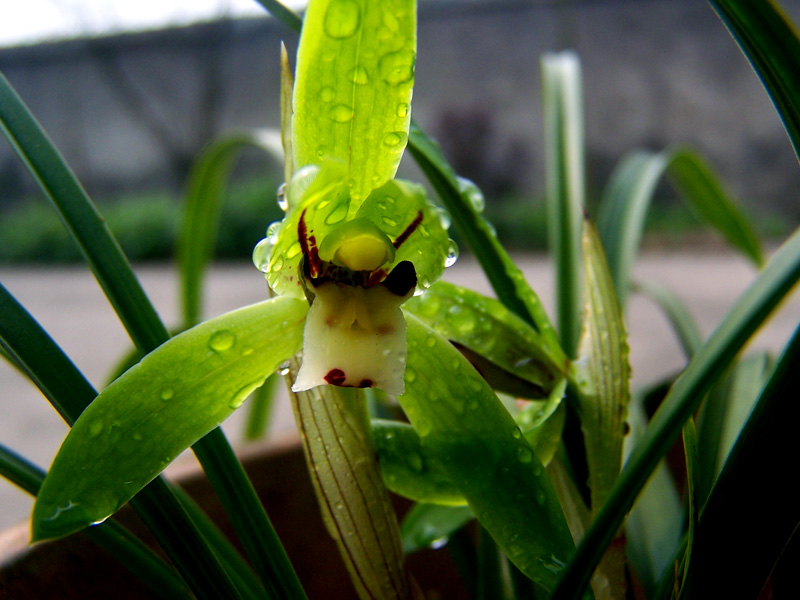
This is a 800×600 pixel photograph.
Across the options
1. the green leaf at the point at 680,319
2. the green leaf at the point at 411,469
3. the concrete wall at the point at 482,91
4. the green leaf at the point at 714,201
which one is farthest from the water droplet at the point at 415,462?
the concrete wall at the point at 482,91

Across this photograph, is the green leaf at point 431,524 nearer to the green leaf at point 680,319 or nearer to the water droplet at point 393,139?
the water droplet at point 393,139

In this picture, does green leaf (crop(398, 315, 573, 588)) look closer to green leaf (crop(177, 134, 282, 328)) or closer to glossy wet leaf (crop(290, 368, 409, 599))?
glossy wet leaf (crop(290, 368, 409, 599))

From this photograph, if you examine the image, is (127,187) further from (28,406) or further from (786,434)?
(786,434)

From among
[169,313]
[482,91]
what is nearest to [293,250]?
[169,313]

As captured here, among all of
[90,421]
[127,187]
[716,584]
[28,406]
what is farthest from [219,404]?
[127,187]

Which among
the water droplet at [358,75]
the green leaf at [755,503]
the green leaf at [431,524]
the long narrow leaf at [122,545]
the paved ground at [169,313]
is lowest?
the green leaf at [755,503]

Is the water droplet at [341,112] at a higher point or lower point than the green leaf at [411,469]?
higher
